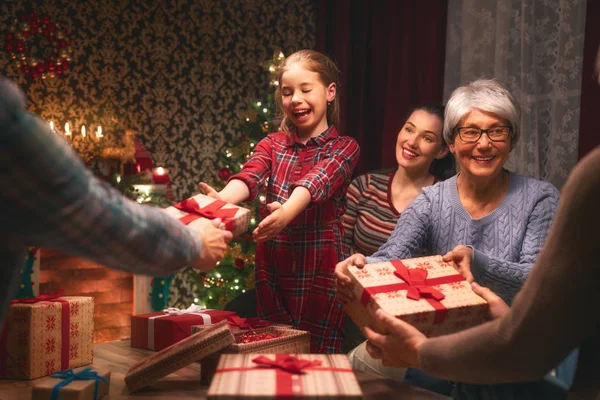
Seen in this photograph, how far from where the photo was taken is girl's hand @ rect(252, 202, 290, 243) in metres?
2.12

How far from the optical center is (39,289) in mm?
4840

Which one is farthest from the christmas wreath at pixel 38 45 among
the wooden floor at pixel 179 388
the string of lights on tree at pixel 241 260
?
the wooden floor at pixel 179 388

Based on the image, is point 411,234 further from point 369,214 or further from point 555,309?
point 555,309

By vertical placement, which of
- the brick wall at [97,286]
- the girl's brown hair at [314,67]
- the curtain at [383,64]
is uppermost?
the curtain at [383,64]

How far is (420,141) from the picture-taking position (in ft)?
9.59

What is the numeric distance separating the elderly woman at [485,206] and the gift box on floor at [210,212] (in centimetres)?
54

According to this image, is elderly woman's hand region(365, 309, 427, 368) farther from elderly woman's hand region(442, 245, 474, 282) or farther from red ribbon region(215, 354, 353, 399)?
elderly woman's hand region(442, 245, 474, 282)

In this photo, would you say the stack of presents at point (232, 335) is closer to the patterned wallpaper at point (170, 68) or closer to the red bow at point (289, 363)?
the red bow at point (289, 363)

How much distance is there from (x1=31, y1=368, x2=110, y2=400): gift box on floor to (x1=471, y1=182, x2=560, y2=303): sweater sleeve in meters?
1.09

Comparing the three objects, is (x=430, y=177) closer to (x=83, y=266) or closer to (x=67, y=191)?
(x=67, y=191)

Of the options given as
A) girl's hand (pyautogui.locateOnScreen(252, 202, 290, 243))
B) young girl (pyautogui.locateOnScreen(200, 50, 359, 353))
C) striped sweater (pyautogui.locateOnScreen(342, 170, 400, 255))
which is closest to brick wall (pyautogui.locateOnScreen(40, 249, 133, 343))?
striped sweater (pyautogui.locateOnScreen(342, 170, 400, 255))

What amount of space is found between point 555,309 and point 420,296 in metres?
0.55

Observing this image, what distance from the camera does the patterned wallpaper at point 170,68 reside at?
5.22m

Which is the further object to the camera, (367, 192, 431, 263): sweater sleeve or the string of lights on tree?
Result: the string of lights on tree
